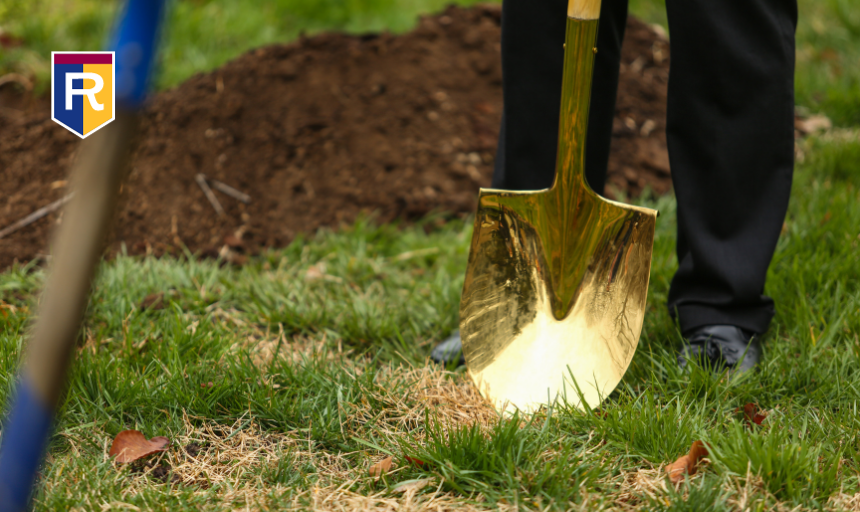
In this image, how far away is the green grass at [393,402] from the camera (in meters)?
1.22

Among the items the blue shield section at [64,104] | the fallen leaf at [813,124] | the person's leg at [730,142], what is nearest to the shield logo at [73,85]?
the blue shield section at [64,104]

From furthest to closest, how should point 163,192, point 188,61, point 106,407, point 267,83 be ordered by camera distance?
point 188,61 → point 267,83 → point 163,192 → point 106,407

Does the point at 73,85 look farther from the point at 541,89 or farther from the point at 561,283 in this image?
the point at 561,283

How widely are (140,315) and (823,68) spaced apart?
402 cm

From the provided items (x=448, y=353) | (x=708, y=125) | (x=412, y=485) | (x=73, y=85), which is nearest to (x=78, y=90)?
(x=73, y=85)

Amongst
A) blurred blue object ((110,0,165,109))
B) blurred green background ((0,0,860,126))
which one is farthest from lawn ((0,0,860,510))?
blurred green background ((0,0,860,126))

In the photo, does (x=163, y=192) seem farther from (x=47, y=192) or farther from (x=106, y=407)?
(x=106, y=407)

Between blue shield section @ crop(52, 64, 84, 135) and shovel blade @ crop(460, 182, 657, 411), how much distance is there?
1.76 meters

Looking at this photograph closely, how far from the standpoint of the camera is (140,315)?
1.85m

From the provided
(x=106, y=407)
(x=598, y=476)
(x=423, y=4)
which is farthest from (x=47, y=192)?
(x=423, y=4)

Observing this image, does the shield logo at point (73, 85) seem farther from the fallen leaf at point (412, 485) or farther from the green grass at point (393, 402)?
the fallen leaf at point (412, 485)

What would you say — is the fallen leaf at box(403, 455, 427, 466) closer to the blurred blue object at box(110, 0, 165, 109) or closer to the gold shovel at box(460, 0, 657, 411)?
the gold shovel at box(460, 0, 657, 411)

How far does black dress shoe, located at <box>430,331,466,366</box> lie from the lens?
176 centimetres

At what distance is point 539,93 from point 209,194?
5.01 feet
